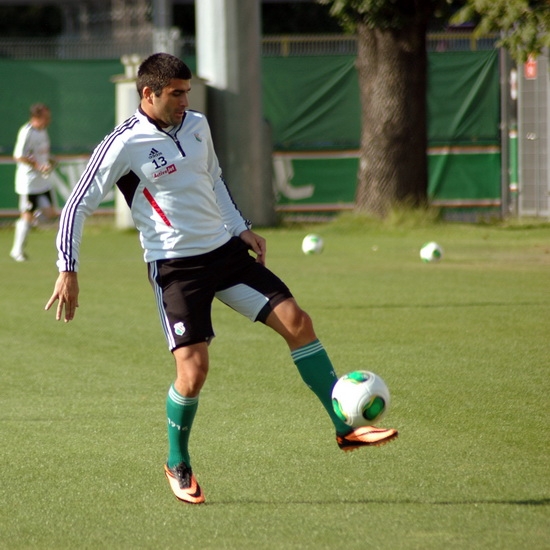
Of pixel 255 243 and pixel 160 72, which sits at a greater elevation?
pixel 160 72

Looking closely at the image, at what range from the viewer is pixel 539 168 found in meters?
20.5

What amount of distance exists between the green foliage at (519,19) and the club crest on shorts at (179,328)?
11.0 m

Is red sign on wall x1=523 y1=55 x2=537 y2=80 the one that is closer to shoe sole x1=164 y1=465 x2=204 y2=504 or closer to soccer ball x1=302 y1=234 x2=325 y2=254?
soccer ball x1=302 y1=234 x2=325 y2=254

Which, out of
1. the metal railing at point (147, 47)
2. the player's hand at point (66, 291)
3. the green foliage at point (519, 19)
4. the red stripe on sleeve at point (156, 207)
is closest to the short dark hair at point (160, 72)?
the red stripe on sleeve at point (156, 207)

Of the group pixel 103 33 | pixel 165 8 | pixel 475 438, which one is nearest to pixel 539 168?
pixel 165 8

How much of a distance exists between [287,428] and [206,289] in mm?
1515

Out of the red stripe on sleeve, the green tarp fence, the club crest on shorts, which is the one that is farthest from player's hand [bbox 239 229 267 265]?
the green tarp fence

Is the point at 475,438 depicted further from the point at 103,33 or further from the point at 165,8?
the point at 103,33

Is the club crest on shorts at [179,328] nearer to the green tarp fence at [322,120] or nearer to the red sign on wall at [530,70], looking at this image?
the green tarp fence at [322,120]

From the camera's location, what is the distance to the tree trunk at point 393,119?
19.2 m

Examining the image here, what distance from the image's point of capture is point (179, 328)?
5.32 metres

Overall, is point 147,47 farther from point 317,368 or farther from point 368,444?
point 368,444

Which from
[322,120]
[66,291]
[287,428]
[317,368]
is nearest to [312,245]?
[322,120]

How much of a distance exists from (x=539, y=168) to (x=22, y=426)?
15.2m
